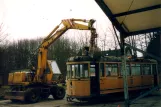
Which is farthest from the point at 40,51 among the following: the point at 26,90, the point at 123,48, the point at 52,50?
the point at 52,50

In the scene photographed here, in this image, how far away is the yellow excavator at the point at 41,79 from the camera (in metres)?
17.8

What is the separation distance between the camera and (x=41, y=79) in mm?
18922

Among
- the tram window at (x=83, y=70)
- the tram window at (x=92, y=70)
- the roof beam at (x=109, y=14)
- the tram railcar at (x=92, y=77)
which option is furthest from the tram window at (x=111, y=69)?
the roof beam at (x=109, y=14)

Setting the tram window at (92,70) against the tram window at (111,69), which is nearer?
the tram window at (92,70)

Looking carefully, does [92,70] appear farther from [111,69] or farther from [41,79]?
[41,79]

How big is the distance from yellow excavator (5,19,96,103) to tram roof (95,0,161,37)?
10970 mm

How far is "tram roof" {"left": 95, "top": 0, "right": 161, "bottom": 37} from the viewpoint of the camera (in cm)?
591

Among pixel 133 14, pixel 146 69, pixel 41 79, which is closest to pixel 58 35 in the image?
pixel 41 79

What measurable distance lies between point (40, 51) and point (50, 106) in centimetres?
547

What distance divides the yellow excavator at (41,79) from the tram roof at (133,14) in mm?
10970

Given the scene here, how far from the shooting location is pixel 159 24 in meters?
7.02

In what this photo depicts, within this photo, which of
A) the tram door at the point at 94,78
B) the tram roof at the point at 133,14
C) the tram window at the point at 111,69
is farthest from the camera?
the tram window at the point at 111,69

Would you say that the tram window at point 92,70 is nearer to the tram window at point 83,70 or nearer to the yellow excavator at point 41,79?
the tram window at point 83,70

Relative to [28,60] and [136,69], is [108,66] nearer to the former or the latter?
[136,69]
